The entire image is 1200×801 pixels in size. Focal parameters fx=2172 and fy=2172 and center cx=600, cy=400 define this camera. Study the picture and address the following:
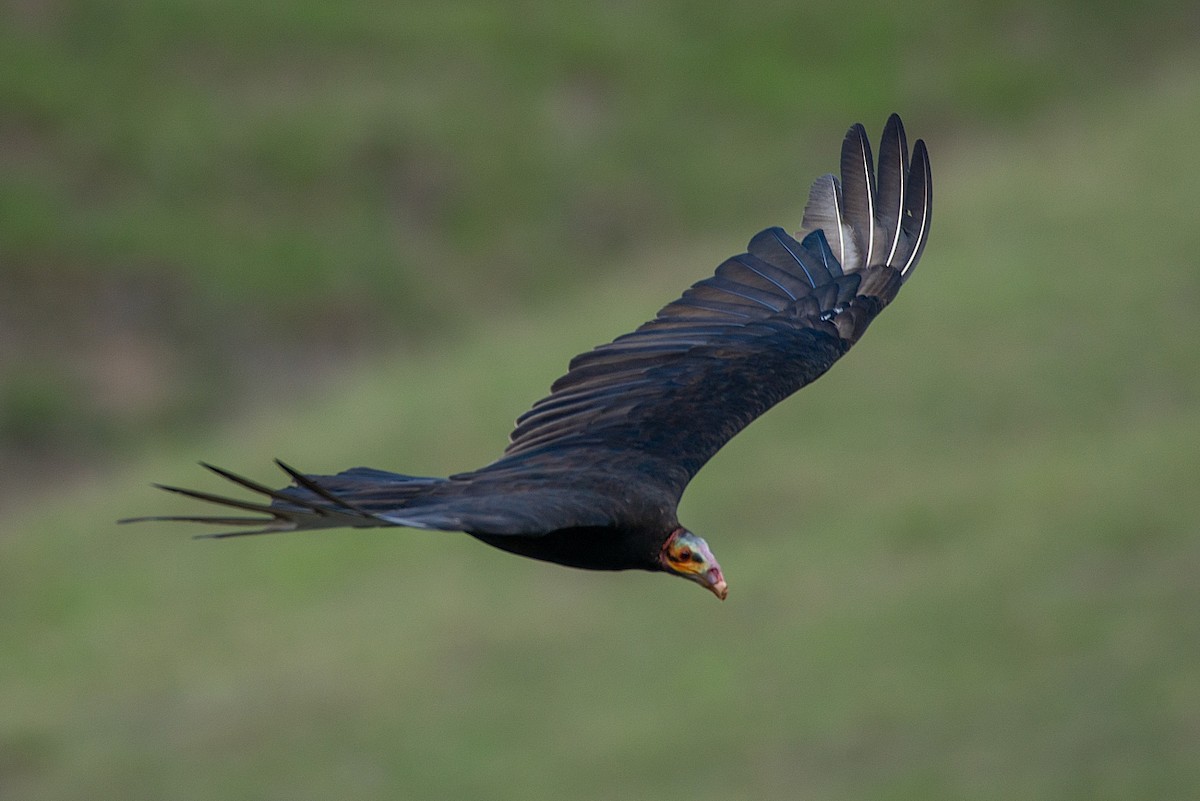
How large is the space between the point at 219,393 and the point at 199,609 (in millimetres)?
6971

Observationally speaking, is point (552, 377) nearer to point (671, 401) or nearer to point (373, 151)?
point (373, 151)

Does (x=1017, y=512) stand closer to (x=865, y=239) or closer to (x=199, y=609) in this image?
(x=199, y=609)

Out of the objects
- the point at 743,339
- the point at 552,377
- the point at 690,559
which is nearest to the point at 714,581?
the point at 690,559

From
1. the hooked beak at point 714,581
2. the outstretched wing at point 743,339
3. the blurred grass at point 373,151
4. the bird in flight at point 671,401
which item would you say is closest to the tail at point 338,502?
the bird in flight at point 671,401

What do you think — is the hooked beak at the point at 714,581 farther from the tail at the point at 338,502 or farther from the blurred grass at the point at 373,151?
the blurred grass at the point at 373,151

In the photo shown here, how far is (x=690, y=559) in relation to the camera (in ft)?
31.0

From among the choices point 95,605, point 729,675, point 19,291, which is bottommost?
point 729,675

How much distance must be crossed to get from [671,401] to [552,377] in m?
18.2

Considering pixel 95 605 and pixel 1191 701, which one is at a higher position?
pixel 95 605

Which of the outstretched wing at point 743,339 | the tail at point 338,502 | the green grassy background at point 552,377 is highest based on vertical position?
the green grassy background at point 552,377

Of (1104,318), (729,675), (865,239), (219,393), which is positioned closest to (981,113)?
(1104,318)

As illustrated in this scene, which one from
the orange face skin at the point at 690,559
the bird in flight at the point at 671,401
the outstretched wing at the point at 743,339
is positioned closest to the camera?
the bird in flight at the point at 671,401

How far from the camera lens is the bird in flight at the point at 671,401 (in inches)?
337

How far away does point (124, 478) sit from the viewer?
29.2m
